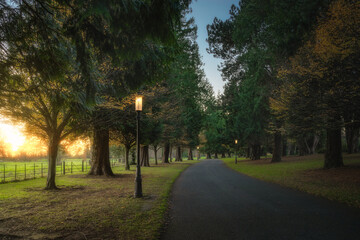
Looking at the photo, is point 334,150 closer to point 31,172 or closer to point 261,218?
point 261,218

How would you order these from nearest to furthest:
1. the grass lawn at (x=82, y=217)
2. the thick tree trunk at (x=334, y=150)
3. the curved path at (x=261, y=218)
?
the curved path at (x=261, y=218), the grass lawn at (x=82, y=217), the thick tree trunk at (x=334, y=150)

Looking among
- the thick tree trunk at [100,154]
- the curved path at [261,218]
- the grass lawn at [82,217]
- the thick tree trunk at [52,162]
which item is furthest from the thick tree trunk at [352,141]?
the thick tree trunk at [52,162]

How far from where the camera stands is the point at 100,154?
16.8 metres

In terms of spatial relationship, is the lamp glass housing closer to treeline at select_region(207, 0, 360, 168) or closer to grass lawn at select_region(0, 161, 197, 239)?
grass lawn at select_region(0, 161, 197, 239)

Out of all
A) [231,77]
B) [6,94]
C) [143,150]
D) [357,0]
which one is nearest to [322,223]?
[6,94]

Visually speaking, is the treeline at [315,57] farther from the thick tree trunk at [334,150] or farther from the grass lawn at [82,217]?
the grass lawn at [82,217]

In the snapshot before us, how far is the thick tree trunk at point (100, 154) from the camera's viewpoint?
16.5 meters

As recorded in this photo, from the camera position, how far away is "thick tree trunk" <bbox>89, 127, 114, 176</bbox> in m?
16.5

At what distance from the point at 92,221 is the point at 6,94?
4.37 meters

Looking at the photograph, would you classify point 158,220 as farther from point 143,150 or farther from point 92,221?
point 143,150

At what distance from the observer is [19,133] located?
50.4 feet

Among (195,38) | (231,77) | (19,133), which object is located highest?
(195,38)

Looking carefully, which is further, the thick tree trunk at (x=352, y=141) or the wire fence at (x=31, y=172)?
the thick tree trunk at (x=352, y=141)

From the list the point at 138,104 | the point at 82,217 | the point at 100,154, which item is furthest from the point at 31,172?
the point at 82,217
